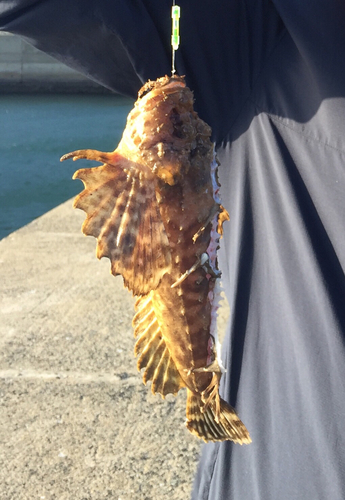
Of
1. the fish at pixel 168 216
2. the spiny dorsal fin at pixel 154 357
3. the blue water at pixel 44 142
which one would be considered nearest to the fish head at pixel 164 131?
the fish at pixel 168 216

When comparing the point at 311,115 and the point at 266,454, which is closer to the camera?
the point at 311,115

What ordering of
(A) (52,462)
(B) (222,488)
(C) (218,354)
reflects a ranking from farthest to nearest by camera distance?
(A) (52,462) → (B) (222,488) → (C) (218,354)

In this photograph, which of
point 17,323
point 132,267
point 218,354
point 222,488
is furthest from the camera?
point 17,323

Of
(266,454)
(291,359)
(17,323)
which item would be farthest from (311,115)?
(17,323)

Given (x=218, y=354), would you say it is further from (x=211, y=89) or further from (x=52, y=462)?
(x=52, y=462)

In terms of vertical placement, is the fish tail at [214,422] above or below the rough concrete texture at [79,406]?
above

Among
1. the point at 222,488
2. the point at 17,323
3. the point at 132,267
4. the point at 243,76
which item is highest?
the point at 243,76

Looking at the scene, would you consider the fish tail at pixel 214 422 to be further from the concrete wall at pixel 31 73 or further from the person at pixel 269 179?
the concrete wall at pixel 31 73
